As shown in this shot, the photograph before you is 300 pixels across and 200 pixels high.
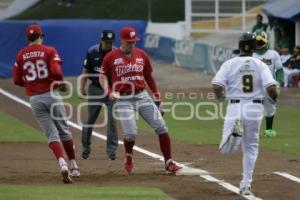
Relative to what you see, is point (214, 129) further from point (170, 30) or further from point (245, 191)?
point (170, 30)

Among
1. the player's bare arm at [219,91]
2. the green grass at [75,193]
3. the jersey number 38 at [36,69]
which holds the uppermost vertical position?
the jersey number 38 at [36,69]

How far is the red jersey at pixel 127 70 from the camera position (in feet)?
42.8

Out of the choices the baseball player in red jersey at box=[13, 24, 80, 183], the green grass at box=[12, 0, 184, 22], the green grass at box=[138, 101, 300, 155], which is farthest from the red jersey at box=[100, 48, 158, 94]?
the green grass at box=[12, 0, 184, 22]

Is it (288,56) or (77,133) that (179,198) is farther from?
(288,56)

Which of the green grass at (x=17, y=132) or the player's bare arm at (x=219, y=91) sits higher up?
the player's bare arm at (x=219, y=91)

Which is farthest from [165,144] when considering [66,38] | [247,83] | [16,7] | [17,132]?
[16,7]

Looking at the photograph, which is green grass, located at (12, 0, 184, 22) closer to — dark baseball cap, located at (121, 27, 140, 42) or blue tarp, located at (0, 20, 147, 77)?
blue tarp, located at (0, 20, 147, 77)

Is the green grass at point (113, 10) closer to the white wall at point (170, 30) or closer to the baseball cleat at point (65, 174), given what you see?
the white wall at point (170, 30)

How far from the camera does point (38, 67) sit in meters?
12.5

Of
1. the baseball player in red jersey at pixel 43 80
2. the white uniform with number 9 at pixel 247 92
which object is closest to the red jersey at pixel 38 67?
the baseball player in red jersey at pixel 43 80

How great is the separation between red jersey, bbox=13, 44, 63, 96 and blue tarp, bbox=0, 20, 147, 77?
24.5 m

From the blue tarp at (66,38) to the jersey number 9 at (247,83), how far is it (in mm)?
26003

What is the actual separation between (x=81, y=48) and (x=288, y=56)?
29.2 ft

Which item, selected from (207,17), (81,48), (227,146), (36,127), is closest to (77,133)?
(36,127)
